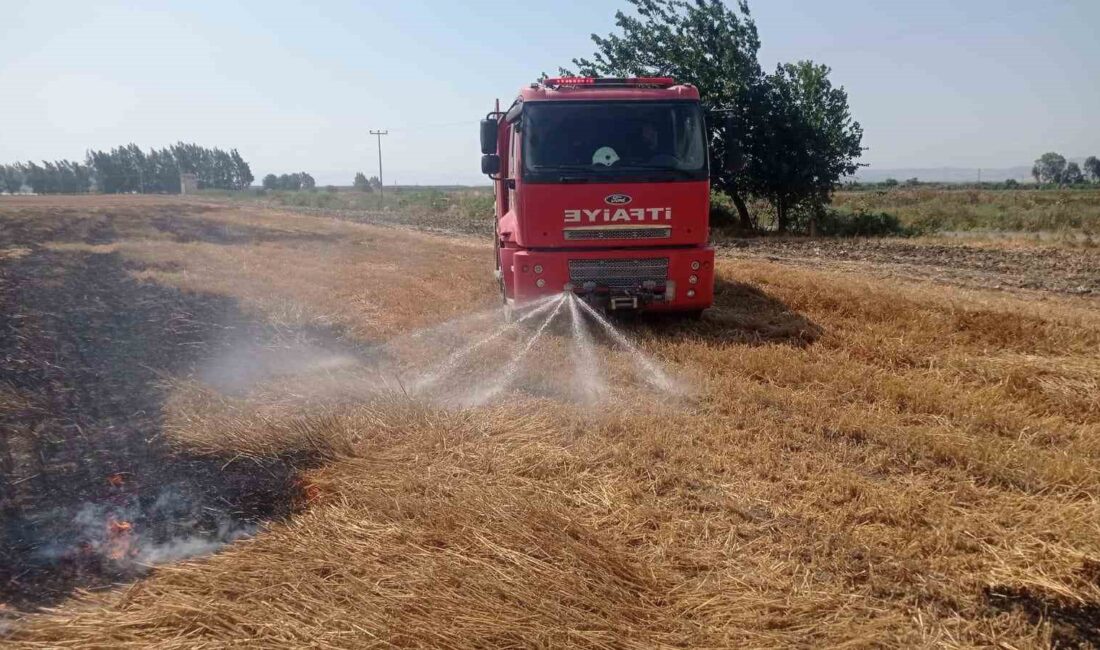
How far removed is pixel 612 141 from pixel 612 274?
1.38 metres

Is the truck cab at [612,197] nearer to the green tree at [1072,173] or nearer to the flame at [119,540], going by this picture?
the flame at [119,540]

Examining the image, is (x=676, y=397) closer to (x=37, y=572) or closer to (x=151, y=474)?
(x=151, y=474)

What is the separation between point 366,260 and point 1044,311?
11.0 metres

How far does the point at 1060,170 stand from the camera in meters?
82.2

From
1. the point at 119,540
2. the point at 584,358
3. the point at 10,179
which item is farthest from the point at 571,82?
the point at 10,179

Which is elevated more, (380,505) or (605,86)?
(605,86)

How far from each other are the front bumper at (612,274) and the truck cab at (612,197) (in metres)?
0.01

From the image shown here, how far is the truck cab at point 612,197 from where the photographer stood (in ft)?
24.4

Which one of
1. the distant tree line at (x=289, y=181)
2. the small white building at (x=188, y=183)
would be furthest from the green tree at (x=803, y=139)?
the distant tree line at (x=289, y=181)

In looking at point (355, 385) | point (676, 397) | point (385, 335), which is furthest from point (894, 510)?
point (385, 335)

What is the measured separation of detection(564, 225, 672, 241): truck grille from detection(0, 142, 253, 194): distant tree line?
80.9 meters

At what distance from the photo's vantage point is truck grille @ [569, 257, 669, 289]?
7.56 m

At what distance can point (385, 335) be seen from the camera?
758 centimetres

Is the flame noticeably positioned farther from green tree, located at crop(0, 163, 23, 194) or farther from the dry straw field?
green tree, located at crop(0, 163, 23, 194)
